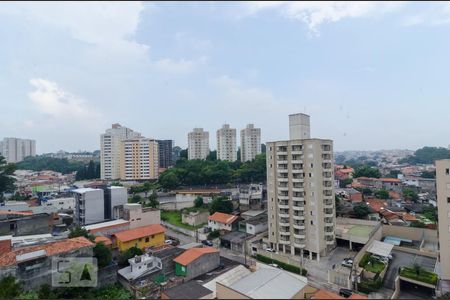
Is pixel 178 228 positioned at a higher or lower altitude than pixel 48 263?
lower

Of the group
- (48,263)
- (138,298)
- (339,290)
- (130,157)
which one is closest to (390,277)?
(339,290)

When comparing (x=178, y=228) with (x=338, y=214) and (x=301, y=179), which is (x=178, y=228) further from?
(x=338, y=214)

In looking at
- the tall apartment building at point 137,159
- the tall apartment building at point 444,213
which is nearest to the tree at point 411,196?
the tall apartment building at point 444,213

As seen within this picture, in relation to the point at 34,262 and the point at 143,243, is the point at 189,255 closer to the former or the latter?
the point at 143,243

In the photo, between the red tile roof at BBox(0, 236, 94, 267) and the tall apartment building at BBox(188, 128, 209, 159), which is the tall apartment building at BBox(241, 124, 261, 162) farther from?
the red tile roof at BBox(0, 236, 94, 267)

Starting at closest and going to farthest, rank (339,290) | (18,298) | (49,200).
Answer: (18,298), (339,290), (49,200)

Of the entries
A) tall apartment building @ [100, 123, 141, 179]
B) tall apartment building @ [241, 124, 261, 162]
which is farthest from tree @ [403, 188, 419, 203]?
tall apartment building @ [100, 123, 141, 179]

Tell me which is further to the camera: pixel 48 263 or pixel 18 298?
pixel 48 263
